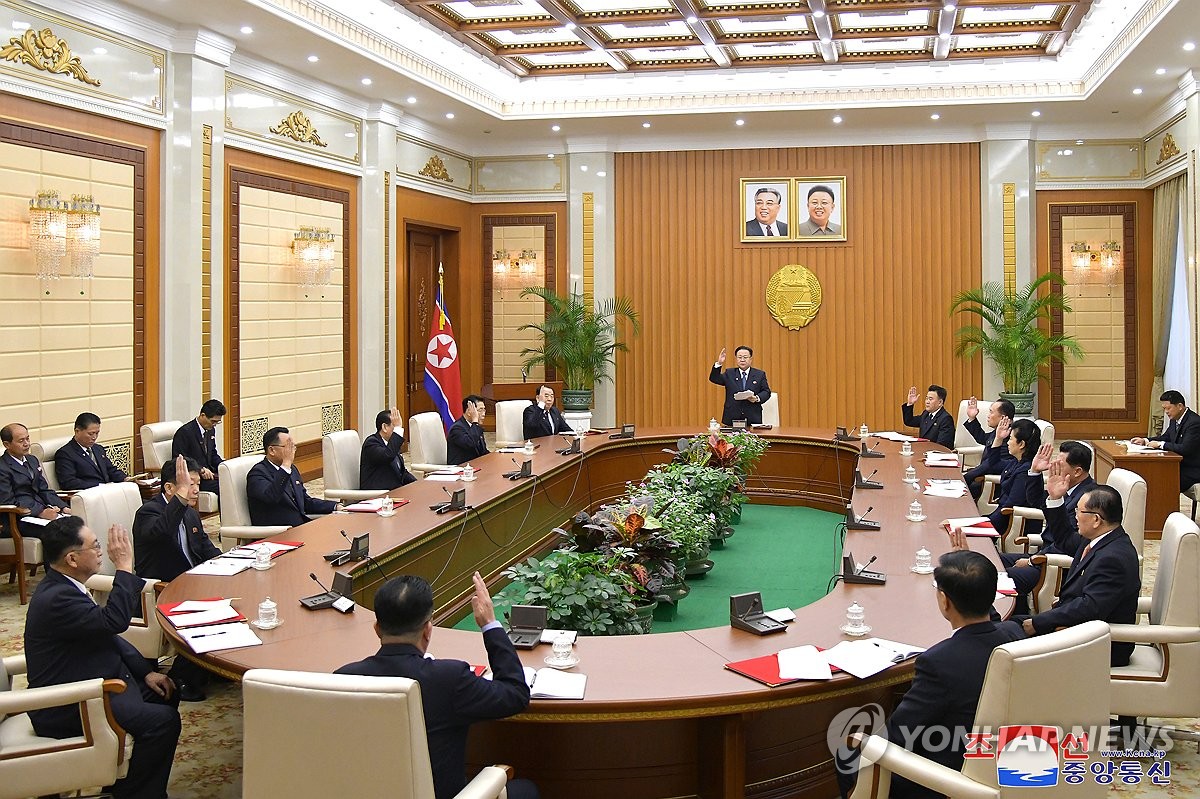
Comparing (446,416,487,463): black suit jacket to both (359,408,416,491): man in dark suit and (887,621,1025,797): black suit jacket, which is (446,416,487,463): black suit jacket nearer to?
(359,408,416,491): man in dark suit

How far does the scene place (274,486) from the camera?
18.3 ft

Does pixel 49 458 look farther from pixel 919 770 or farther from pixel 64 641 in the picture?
pixel 919 770

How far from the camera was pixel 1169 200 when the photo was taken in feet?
35.2

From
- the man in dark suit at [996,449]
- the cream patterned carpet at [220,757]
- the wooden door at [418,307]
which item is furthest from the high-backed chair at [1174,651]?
the wooden door at [418,307]

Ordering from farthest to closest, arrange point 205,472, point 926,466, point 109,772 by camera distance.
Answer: point 926,466 < point 205,472 < point 109,772

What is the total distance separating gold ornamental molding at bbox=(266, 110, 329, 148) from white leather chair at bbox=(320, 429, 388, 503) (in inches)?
143

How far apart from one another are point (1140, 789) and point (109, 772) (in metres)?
3.45

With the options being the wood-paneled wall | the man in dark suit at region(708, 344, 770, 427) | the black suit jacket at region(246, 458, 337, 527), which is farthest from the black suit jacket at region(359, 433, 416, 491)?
the wood-paneled wall

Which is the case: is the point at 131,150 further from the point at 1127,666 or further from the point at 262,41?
the point at 1127,666

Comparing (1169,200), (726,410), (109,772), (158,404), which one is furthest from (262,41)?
(1169,200)

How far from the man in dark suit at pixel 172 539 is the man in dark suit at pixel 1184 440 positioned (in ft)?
22.2

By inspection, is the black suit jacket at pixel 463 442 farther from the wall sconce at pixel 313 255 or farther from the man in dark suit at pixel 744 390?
the wall sconce at pixel 313 255

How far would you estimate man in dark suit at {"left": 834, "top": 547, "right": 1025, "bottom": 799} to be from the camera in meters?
2.63

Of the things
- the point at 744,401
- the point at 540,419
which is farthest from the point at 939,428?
the point at 540,419
